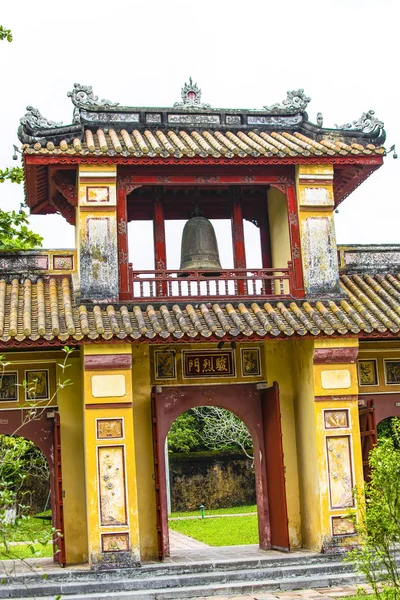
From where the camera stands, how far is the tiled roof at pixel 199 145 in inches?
500

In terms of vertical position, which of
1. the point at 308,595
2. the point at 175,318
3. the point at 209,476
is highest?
the point at 175,318

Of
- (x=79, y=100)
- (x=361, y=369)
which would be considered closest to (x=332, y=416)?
(x=361, y=369)

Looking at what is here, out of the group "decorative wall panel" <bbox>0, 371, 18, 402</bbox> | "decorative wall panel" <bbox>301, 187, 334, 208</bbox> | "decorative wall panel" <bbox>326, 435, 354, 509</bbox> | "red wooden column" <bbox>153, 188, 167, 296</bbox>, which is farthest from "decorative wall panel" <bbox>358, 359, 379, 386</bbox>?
"decorative wall panel" <bbox>0, 371, 18, 402</bbox>

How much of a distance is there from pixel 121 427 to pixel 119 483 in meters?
0.71

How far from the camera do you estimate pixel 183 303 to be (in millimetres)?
12844

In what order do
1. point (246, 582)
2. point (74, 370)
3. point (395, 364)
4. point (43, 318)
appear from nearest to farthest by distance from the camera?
1. point (246, 582)
2. point (43, 318)
3. point (74, 370)
4. point (395, 364)

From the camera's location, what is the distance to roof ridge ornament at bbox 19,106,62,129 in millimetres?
13383

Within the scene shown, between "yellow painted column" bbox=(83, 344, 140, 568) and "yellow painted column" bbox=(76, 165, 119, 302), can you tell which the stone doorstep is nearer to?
"yellow painted column" bbox=(83, 344, 140, 568)

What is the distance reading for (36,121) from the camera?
1346cm

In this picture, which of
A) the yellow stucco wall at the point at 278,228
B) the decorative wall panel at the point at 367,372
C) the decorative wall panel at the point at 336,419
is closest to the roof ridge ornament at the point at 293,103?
the yellow stucco wall at the point at 278,228

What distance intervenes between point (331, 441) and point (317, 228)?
307 centimetres

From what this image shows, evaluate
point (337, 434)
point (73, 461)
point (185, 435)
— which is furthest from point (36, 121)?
point (185, 435)

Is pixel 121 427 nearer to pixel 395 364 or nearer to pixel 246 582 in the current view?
pixel 246 582

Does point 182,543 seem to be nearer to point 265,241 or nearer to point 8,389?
point 8,389
